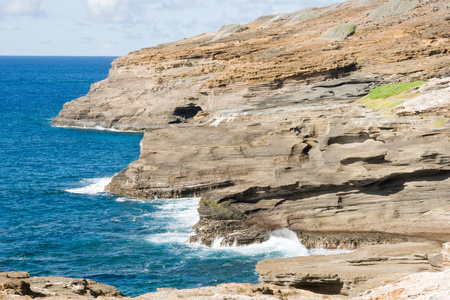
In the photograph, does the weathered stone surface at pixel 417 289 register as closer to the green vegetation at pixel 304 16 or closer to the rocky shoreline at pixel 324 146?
the rocky shoreline at pixel 324 146

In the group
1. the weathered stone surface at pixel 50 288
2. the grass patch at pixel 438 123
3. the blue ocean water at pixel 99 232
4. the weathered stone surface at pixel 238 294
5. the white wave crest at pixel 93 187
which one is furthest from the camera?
the white wave crest at pixel 93 187

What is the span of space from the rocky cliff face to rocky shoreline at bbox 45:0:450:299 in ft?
0.38

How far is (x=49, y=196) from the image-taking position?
54.2 meters

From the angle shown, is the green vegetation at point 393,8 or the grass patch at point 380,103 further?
the green vegetation at point 393,8

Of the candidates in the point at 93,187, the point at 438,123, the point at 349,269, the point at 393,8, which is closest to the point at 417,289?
the point at 349,269

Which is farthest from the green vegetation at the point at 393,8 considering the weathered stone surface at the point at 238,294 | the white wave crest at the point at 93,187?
the weathered stone surface at the point at 238,294

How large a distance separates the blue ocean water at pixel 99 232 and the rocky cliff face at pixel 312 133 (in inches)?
81.7

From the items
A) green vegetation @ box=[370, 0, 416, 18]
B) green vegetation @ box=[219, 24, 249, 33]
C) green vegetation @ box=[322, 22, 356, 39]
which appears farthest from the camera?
green vegetation @ box=[219, 24, 249, 33]

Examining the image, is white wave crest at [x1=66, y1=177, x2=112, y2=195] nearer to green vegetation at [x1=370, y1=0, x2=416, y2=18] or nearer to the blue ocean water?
the blue ocean water

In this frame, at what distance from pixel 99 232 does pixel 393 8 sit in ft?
193

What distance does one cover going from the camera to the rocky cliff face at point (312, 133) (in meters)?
39.7

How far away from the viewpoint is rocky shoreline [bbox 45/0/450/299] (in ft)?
126

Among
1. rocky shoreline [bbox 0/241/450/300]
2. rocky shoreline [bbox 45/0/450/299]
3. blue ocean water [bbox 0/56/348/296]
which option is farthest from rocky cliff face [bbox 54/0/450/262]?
rocky shoreline [bbox 0/241/450/300]

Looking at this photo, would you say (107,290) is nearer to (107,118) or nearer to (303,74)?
(303,74)
